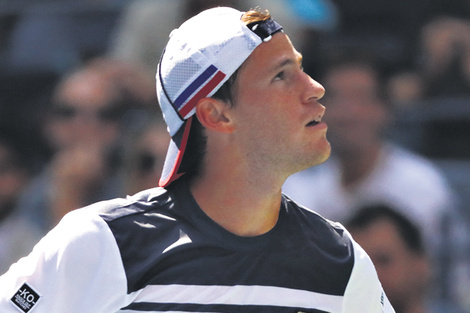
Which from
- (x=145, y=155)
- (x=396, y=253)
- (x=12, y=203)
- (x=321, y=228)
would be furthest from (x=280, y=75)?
(x=12, y=203)

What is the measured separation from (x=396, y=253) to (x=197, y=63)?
6.58 feet

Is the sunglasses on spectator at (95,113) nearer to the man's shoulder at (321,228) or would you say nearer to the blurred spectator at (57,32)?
the blurred spectator at (57,32)

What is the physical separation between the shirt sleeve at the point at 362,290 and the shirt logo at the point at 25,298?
35.1 inches

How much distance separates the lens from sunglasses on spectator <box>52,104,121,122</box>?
203 inches

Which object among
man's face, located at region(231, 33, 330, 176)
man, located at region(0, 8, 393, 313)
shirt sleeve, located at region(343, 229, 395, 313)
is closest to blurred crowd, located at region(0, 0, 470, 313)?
shirt sleeve, located at region(343, 229, 395, 313)

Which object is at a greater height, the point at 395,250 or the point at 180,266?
the point at 180,266

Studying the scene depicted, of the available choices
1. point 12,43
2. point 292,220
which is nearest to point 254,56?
point 292,220

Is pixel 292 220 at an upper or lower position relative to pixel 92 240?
lower

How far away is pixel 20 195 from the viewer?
211 inches

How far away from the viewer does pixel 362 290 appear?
97.7 inches

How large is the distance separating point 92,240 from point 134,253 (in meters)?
0.12

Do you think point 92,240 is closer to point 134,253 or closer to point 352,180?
point 134,253

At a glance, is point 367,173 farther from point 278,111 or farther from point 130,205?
point 130,205

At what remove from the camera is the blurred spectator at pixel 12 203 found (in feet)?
16.3
